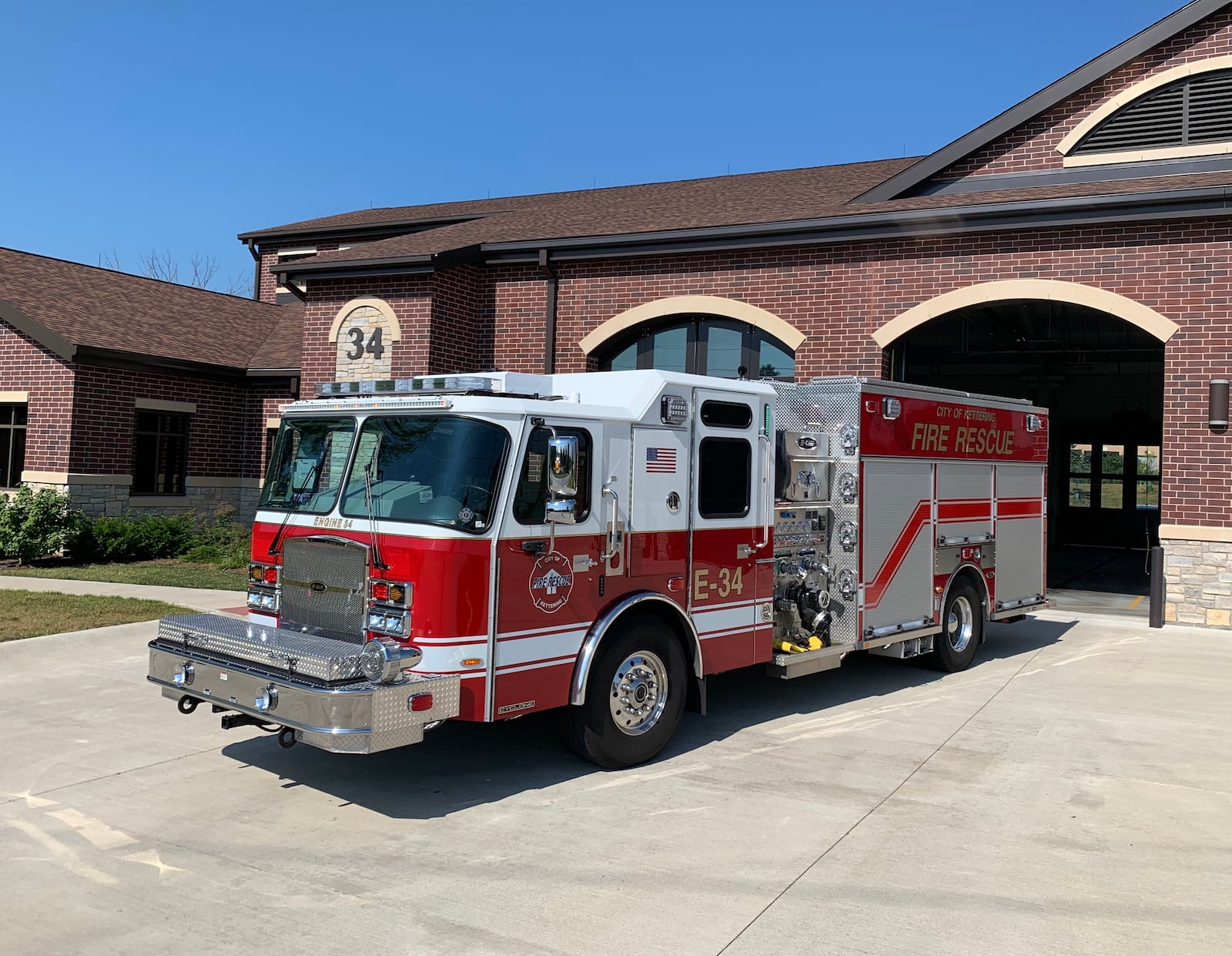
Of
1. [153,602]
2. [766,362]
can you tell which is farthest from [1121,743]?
[153,602]

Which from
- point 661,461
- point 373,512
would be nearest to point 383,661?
point 373,512

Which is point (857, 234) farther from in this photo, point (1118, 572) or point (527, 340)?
point (1118, 572)

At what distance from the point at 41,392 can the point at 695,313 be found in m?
11.2

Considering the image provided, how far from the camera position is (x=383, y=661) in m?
5.27

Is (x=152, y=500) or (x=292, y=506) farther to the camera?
(x=152, y=500)

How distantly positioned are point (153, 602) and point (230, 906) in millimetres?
8546

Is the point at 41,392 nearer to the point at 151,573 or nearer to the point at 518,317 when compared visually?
the point at 151,573

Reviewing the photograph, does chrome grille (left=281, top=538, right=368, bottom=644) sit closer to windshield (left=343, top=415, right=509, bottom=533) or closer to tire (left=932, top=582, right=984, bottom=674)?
windshield (left=343, top=415, right=509, bottom=533)

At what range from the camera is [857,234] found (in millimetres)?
14195

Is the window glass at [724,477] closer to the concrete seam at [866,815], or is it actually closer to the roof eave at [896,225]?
the concrete seam at [866,815]

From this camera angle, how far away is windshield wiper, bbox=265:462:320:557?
6.49m

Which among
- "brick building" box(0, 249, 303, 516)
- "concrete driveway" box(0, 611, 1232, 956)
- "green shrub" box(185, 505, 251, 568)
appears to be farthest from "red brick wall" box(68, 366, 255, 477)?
"concrete driveway" box(0, 611, 1232, 956)

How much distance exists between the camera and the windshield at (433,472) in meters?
5.67

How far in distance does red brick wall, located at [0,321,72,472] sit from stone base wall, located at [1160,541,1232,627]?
16.6 metres
